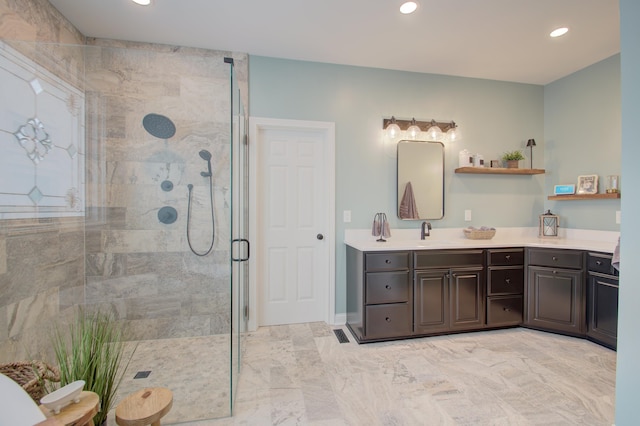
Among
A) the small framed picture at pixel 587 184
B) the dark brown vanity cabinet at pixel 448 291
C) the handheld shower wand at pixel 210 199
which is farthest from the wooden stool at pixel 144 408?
the small framed picture at pixel 587 184

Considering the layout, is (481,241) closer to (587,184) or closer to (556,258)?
(556,258)

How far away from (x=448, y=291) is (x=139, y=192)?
2.93m

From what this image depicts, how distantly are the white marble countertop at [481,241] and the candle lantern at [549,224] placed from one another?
0.08 meters

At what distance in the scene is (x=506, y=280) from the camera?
274 centimetres

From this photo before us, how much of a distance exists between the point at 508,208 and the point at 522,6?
2.13 meters

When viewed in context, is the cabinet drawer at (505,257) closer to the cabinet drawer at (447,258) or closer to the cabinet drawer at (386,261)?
the cabinet drawer at (447,258)

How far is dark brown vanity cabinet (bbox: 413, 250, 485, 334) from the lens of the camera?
2555 mm

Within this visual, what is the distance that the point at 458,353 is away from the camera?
2322mm

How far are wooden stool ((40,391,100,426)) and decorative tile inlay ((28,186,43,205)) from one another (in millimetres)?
1315

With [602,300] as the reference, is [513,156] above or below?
above

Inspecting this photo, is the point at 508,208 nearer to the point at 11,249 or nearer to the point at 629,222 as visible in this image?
the point at 629,222

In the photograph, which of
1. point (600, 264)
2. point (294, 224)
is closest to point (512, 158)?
point (600, 264)

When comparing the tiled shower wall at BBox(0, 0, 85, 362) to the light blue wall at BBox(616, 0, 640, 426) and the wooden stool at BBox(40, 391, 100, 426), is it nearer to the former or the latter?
the wooden stool at BBox(40, 391, 100, 426)

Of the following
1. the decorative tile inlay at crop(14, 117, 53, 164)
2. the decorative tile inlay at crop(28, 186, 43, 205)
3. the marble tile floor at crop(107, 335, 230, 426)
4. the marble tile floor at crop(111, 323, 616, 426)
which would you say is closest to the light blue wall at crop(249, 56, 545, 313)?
the marble tile floor at crop(111, 323, 616, 426)
